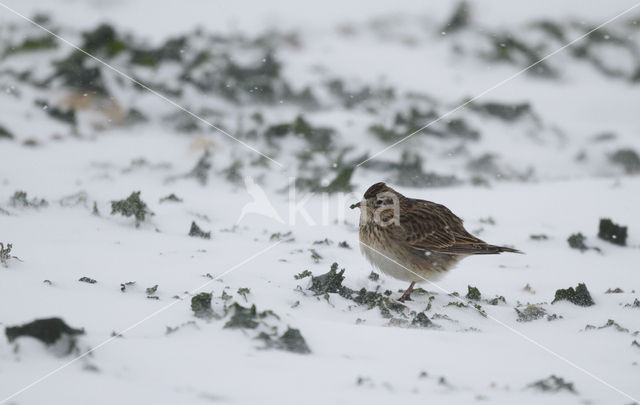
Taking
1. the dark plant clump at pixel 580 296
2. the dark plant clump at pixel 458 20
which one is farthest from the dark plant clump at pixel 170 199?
the dark plant clump at pixel 458 20

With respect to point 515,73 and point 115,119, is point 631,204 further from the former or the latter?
point 115,119

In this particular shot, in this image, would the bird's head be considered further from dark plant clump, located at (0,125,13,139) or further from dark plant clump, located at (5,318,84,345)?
dark plant clump, located at (0,125,13,139)

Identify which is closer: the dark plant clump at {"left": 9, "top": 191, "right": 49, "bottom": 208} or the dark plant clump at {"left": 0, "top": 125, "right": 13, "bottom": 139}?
the dark plant clump at {"left": 9, "top": 191, "right": 49, "bottom": 208}

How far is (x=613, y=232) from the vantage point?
235 inches

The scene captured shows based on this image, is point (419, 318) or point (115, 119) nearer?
point (419, 318)

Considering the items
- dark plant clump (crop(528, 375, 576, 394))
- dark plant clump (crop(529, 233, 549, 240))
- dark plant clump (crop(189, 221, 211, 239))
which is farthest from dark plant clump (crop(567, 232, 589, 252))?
dark plant clump (crop(189, 221, 211, 239))

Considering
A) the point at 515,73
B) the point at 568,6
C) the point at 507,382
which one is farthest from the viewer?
the point at 568,6

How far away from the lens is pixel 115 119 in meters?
8.88

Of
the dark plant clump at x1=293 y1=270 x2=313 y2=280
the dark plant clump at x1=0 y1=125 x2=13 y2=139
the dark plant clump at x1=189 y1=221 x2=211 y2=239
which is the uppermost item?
the dark plant clump at x1=0 y1=125 x2=13 y2=139

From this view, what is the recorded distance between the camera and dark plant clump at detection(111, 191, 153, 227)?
5.38 meters

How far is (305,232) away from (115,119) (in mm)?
4175

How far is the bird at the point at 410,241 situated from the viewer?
477cm

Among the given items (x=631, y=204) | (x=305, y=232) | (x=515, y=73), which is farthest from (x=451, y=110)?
(x=305, y=232)

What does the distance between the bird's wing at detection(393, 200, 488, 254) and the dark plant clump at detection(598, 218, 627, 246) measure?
170 cm
